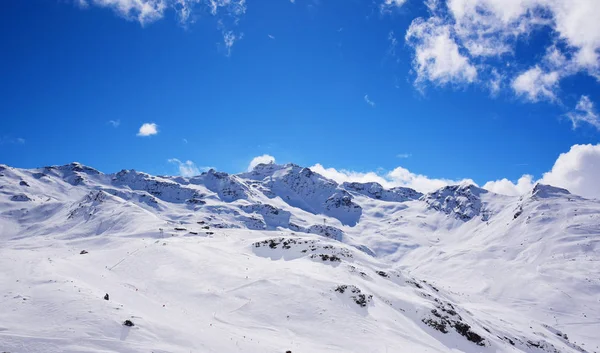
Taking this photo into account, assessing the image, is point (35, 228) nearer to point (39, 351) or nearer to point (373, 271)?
point (373, 271)

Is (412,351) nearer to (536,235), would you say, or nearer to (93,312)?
(93,312)

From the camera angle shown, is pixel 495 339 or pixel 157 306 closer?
pixel 157 306

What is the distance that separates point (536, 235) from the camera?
16250cm

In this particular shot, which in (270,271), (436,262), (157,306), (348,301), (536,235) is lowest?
(157,306)

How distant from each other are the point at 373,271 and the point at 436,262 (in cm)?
12906

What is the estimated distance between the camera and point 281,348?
2412 cm

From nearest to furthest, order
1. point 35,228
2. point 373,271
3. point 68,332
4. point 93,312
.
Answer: point 68,332 → point 93,312 → point 373,271 → point 35,228

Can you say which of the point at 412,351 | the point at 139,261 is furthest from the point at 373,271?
the point at 139,261

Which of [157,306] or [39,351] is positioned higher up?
[157,306]

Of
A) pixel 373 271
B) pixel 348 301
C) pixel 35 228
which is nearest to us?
pixel 348 301

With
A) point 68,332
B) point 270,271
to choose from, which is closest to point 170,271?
point 270,271

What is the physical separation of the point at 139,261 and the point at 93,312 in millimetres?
21396

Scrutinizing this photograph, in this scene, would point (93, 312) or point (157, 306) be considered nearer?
point (93, 312)

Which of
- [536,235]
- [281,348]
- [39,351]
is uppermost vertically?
[536,235]
